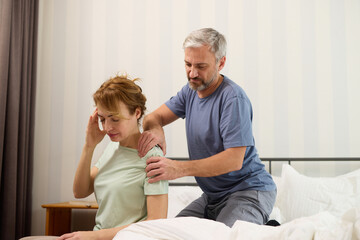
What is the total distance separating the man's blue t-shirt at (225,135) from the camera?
5.09 ft

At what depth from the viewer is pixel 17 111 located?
281 centimetres

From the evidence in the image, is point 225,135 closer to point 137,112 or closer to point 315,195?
point 137,112

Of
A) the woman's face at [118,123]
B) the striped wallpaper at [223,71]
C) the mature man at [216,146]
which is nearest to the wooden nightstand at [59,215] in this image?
the striped wallpaper at [223,71]

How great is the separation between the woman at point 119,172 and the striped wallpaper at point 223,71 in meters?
1.49

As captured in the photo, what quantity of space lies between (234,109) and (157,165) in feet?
1.37

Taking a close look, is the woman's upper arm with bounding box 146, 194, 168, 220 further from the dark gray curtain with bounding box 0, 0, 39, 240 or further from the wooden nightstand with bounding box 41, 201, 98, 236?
the dark gray curtain with bounding box 0, 0, 39, 240

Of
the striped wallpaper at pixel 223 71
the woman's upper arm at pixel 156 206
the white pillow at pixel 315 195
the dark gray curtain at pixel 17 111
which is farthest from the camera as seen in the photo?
the striped wallpaper at pixel 223 71

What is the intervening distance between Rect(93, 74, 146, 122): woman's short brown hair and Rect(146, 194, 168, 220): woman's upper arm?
349 millimetres

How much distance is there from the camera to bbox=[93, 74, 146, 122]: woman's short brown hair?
1.43m

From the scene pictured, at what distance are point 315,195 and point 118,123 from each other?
5.17 feet

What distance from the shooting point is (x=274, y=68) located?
3.01 m

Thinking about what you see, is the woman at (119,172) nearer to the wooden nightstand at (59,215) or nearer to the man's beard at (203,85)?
the man's beard at (203,85)

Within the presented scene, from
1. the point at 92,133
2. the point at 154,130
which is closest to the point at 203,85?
the point at 154,130

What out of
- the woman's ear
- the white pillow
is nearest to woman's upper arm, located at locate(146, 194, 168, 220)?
Answer: the woman's ear
